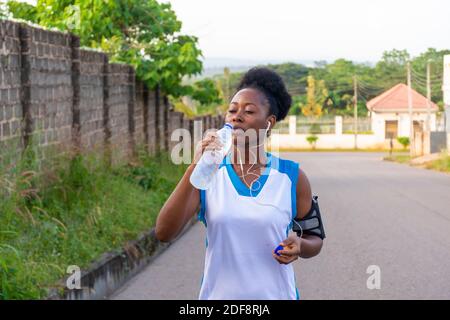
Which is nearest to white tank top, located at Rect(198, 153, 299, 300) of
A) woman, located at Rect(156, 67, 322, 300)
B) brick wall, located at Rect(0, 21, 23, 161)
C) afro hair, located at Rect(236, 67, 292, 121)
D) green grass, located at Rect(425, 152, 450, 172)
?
woman, located at Rect(156, 67, 322, 300)

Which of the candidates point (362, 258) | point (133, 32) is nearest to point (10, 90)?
point (362, 258)

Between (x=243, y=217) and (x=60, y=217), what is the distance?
23.3 ft

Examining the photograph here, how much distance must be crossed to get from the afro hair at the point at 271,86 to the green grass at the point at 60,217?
11.8ft

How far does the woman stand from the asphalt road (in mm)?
4971

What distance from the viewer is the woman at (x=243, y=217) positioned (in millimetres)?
3869

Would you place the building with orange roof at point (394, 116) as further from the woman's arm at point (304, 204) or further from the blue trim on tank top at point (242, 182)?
the blue trim on tank top at point (242, 182)

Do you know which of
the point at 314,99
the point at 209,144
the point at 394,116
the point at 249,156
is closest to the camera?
the point at 209,144

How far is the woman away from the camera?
3869 millimetres

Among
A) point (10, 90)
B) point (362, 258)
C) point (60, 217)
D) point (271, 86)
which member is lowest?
point (362, 258)

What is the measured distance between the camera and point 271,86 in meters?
4.29

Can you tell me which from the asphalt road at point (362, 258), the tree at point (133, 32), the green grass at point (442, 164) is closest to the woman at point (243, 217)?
the asphalt road at point (362, 258)

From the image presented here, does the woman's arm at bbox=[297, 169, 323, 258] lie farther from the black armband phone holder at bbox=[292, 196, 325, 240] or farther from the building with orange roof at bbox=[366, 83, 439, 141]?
the building with orange roof at bbox=[366, 83, 439, 141]

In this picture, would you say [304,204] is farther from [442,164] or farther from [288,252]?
[442,164]

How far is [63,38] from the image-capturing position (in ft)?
44.7
